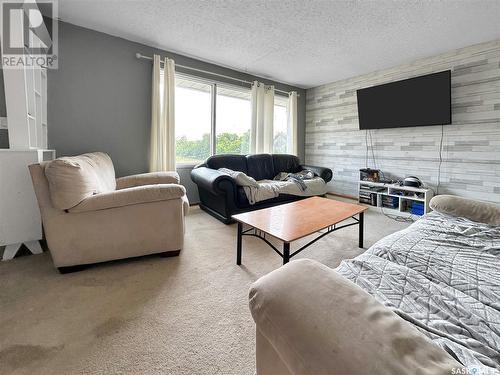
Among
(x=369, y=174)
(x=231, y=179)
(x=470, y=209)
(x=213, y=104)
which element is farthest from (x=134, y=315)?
(x=369, y=174)

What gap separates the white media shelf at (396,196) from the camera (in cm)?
332

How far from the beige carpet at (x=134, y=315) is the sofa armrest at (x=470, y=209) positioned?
0.87 m

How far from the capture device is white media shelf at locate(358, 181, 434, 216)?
3.32m

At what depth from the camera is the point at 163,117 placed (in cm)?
338

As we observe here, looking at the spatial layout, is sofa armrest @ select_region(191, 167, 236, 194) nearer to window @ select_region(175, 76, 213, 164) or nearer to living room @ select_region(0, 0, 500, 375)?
living room @ select_region(0, 0, 500, 375)

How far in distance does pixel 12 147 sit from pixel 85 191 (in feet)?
3.13

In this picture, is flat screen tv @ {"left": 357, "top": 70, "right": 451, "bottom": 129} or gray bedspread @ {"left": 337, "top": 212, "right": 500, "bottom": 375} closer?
gray bedspread @ {"left": 337, "top": 212, "right": 500, "bottom": 375}

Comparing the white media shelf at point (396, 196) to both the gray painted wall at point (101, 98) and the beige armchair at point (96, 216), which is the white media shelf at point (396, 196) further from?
the gray painted wall at point (101, 98)

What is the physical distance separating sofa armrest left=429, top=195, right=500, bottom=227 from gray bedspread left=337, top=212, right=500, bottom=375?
11 cm

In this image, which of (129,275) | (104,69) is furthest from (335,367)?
(104,69)

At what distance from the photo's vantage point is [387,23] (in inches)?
101

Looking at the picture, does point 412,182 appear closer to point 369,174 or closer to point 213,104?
point 369,174

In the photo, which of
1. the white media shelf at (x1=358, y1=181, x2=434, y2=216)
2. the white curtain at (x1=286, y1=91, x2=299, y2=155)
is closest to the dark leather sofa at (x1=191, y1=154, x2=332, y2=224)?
the white curtain at (x1=286, y1=91, x2=299, y2=155)

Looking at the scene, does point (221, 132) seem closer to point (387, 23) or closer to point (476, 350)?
point (387, 23)
